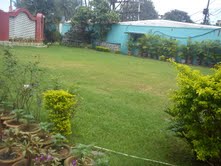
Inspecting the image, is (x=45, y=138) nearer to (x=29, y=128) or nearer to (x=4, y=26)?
(x=29, y=128)

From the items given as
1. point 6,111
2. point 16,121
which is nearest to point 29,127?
point 16,121

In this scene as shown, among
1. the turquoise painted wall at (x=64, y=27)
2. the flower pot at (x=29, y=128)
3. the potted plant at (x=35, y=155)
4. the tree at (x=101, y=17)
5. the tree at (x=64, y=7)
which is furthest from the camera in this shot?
the turquoise painted wall at (x=64, y=27)

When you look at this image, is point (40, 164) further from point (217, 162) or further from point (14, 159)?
point (217, 162)

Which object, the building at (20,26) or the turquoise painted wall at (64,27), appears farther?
the turquoise painted wall at (64,27)

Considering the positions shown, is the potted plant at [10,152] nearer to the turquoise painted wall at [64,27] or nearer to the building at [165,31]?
the building at [165,31]

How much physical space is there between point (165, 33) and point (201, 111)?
55.9 ft

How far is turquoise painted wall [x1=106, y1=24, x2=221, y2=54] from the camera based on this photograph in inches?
674

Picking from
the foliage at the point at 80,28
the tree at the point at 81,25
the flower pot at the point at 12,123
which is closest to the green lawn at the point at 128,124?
the flower pot at the point at 12,123

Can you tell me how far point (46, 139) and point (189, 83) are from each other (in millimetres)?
1877

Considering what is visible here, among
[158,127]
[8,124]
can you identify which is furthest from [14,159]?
[158,127]

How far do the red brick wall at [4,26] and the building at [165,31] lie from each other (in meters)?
8.60

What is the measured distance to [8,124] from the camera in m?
3.62

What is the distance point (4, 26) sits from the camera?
18.0 meters

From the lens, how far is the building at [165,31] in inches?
678
